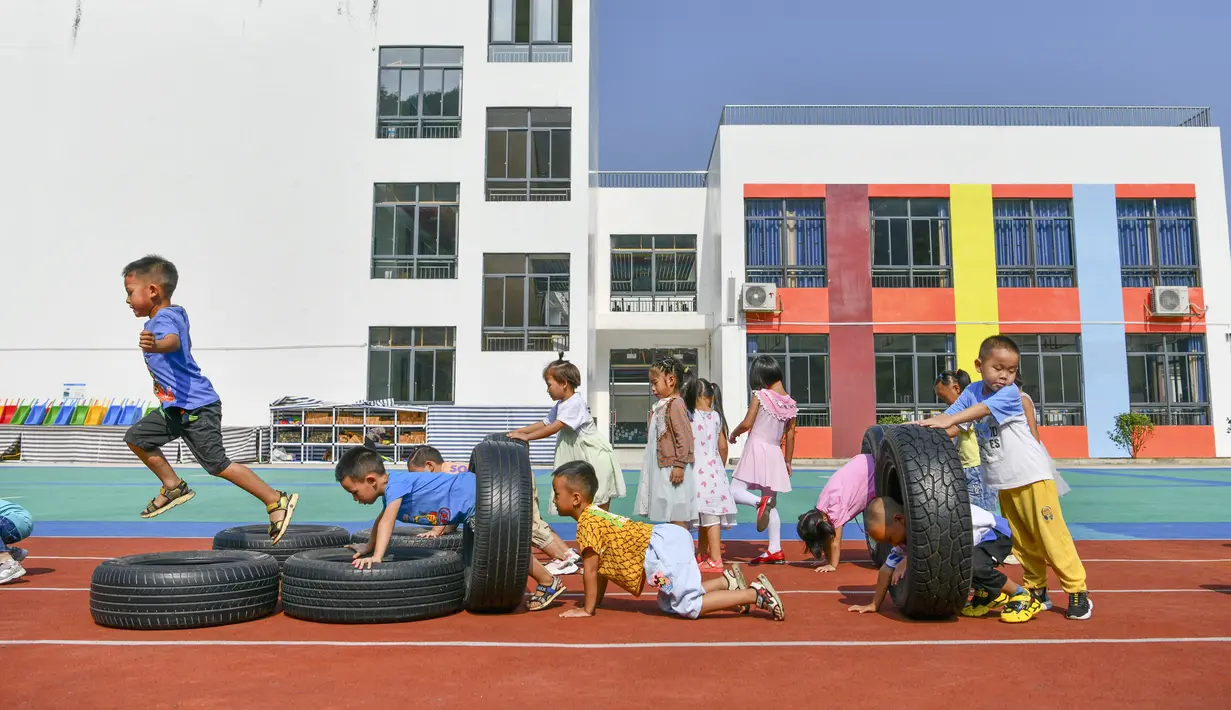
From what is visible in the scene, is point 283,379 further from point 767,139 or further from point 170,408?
point 170,408

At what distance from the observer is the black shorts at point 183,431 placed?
17.8 ft

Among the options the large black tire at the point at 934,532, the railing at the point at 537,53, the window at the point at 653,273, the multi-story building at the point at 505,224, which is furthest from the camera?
the window at the point at 653,273

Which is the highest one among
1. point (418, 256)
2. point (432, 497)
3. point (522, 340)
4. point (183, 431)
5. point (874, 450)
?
point (418, 256)

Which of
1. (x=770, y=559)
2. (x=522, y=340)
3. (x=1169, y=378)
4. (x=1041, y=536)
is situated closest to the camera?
(x=1041, y=536)

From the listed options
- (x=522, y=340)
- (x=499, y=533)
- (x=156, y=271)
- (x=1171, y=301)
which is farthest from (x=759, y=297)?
(x=499, y=533)

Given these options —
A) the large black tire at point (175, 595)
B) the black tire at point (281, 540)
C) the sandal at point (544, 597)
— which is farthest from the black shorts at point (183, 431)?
the sandal at point (544, 597)

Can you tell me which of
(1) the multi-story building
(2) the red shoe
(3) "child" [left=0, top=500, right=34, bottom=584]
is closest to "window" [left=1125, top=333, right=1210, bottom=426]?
(1) the multi-story building

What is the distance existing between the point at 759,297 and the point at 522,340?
261 inches

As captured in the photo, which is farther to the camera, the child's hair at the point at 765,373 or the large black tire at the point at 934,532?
the child's hair at the point at 765,373

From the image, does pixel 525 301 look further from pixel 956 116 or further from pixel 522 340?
pixel 956 116

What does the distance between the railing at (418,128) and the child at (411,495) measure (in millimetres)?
19604

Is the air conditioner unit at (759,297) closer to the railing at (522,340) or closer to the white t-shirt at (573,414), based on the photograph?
the railing at (522,340)

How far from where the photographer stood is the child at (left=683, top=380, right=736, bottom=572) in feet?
21.7

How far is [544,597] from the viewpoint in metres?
5.10
